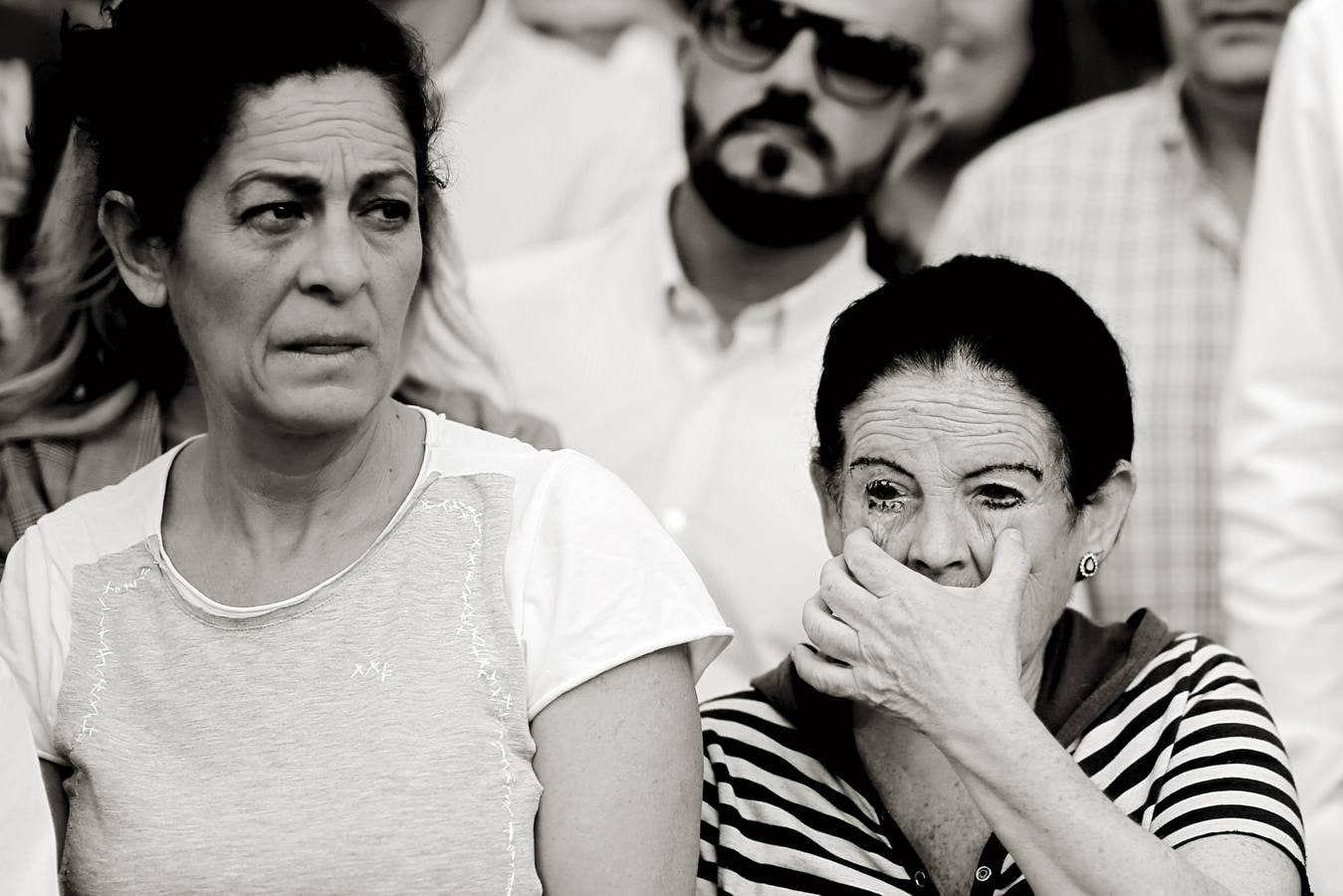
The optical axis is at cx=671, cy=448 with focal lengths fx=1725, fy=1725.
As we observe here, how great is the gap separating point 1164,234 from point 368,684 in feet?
6.34

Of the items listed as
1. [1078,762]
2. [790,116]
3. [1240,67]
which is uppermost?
[1240,67]

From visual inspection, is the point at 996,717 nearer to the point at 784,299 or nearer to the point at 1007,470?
the point at 1007,470

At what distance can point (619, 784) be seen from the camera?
72.3 inches

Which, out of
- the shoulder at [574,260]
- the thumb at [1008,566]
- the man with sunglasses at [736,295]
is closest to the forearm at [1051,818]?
the thumb at [1008,566]

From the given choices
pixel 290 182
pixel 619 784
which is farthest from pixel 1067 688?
pixel 290 182

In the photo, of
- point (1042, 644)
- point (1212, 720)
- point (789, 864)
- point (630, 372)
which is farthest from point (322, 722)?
point (630, 372)

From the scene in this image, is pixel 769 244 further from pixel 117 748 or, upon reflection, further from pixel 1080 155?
pixel 117 748

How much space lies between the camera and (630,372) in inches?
126

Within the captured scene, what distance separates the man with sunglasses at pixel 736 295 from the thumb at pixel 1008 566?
39.7 inches

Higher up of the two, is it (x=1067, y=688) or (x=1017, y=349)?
(x=1017, y=349)

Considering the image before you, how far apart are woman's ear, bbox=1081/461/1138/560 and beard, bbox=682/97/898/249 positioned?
3.85ft

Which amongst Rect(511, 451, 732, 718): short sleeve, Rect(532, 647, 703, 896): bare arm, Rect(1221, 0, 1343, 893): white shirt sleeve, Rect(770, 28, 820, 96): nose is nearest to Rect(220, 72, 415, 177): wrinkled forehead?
Rect(511, 451, 732, 718): short sleeve

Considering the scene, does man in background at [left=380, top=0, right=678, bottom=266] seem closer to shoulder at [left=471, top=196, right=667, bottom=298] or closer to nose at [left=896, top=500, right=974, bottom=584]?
shoulder at [left=471, top=196, right=667, bottom=298]

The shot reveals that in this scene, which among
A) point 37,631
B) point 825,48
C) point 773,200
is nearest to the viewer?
point 37,631
